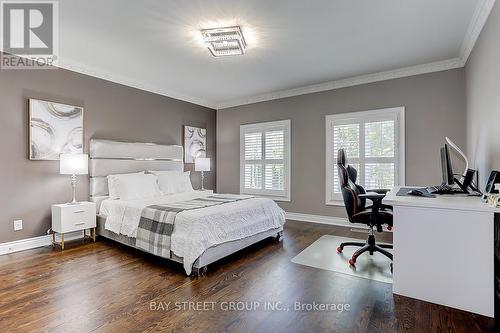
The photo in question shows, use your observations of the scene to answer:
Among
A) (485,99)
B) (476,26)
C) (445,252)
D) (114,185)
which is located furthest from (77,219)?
(476,26)

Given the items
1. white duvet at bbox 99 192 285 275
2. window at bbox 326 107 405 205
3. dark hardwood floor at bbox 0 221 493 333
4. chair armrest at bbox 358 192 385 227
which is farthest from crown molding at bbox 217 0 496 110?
dark hardwood floor at bbox 0 221 493 333

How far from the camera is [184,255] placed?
2631 mm

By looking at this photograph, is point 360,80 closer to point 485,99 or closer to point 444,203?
point 485,99

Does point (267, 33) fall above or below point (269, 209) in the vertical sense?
above

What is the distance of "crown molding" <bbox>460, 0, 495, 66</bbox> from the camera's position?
8.04ft

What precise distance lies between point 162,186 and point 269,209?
75.9 inches

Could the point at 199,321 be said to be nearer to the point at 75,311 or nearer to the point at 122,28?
the point at 75,311

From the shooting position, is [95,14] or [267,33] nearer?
[95,14]

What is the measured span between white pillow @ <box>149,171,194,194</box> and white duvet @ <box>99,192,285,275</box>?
474 millimetres

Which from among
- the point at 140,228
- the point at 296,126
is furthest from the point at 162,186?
the point at 296,126

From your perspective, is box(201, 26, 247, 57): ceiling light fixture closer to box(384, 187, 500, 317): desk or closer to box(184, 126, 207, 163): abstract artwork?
box(384, 187, 500, 317): desk

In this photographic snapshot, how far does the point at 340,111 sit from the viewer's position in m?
4.74

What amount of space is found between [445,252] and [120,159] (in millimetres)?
4436

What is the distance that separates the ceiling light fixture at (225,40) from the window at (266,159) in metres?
2.44
